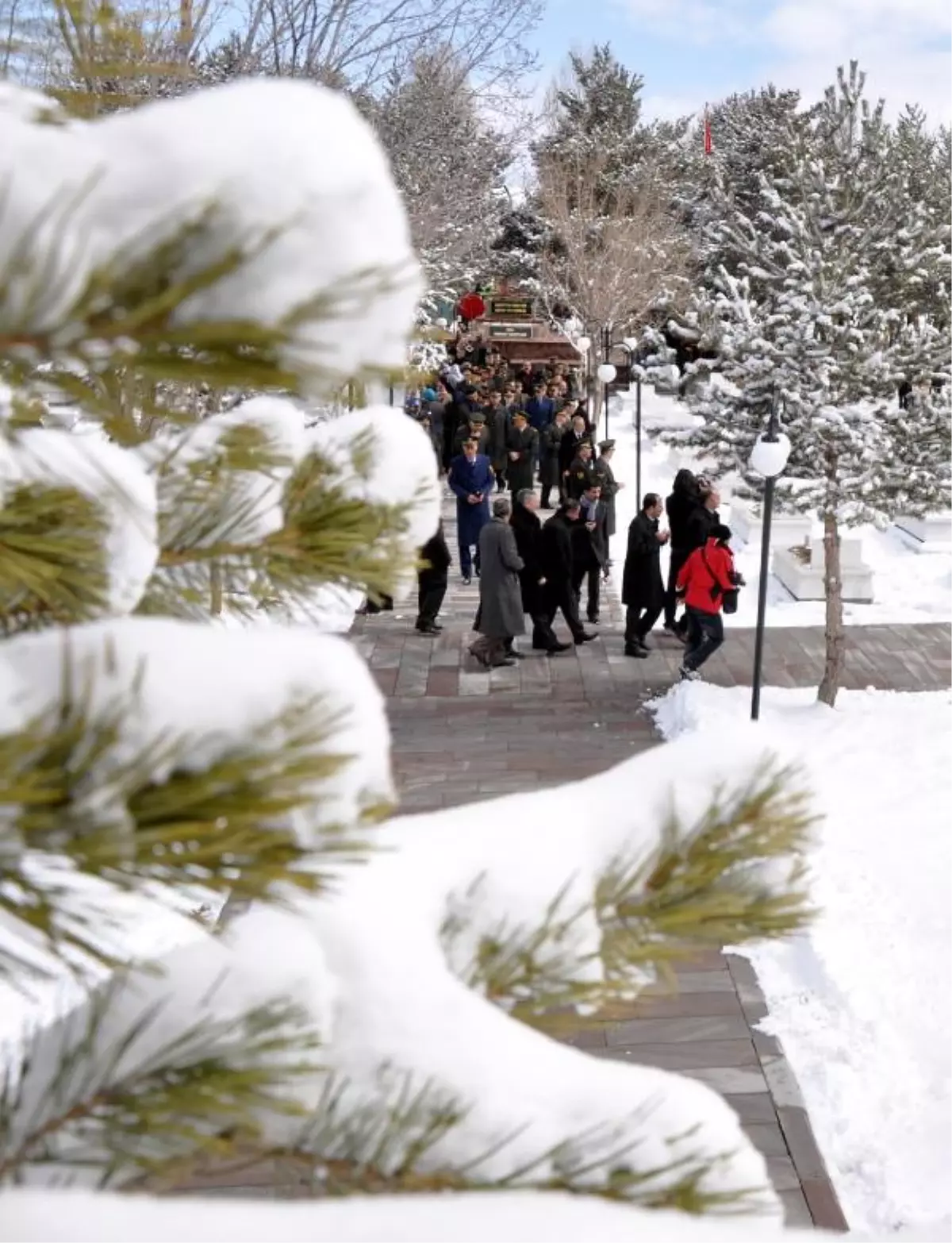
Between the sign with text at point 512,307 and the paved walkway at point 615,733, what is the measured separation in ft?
90.1

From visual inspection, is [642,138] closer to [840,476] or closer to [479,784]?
[840,476]

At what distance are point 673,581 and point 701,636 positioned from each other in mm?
1090

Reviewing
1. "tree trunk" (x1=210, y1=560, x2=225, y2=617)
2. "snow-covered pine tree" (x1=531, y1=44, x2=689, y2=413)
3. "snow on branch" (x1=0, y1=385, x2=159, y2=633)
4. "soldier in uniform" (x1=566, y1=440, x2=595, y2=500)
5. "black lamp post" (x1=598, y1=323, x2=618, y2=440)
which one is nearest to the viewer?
"snow on branch" (x1=0, y1=385, x2=159, y2=633)

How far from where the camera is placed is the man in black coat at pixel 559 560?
36.9 ft

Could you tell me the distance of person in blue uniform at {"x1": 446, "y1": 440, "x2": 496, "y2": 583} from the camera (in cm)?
1358

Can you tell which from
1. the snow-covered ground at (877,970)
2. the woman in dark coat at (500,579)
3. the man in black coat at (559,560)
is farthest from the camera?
the man in black coat at (559,560)

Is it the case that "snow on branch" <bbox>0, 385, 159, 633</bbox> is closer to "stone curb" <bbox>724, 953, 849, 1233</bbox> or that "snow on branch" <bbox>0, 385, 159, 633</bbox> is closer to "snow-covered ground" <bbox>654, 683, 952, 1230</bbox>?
"snow-covered ground" <bbox>654, 683, 952, 1230</bbox>

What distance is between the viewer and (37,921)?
978 millimetres

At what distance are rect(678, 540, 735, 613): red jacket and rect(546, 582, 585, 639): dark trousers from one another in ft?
5.13

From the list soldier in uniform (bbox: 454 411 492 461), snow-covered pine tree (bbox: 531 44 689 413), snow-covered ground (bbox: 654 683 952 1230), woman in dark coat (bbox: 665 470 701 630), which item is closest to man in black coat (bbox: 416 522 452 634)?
woman in dark coat (bbox: 665 470 701 630)

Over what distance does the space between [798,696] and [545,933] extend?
9432 mm

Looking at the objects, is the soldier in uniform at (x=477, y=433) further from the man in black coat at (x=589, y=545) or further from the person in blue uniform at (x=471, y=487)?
the man in black coat at (x=589, y=545)

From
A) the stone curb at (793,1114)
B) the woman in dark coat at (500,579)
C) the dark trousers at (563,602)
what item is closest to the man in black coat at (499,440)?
the dark trousers at (563,602)

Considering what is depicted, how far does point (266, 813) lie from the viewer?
0.97 m
